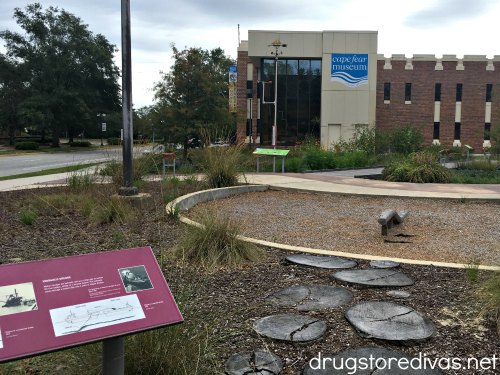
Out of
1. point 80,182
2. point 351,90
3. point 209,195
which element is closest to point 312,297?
point 209,195

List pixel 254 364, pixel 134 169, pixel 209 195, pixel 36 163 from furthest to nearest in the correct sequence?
pixel 36 163
pixel 134 169
pixel 209 195
pixel 254 364

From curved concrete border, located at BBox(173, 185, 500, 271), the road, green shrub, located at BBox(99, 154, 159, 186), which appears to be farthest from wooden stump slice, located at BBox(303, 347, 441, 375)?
the road

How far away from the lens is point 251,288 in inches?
176

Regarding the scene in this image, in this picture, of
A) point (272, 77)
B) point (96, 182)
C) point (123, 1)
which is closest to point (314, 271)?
point (123, 1)

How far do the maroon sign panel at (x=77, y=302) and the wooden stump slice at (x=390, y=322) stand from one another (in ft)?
5.59

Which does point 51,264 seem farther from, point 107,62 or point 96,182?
point 107,62

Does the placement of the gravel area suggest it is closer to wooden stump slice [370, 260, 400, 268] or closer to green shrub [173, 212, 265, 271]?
wooden stump slice [370, 260, 400, 268]

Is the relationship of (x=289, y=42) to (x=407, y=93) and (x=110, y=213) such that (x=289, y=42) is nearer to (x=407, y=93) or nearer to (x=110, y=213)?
(x=407, y=93)

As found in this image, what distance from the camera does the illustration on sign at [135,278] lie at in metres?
2.24

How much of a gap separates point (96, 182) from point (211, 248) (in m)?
6.51

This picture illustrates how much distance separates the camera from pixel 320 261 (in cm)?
535

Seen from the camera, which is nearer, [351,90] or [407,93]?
[351,90]

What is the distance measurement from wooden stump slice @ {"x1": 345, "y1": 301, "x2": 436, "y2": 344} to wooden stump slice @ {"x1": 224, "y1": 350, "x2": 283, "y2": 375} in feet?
2.34

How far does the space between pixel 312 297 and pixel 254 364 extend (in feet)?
4.27
